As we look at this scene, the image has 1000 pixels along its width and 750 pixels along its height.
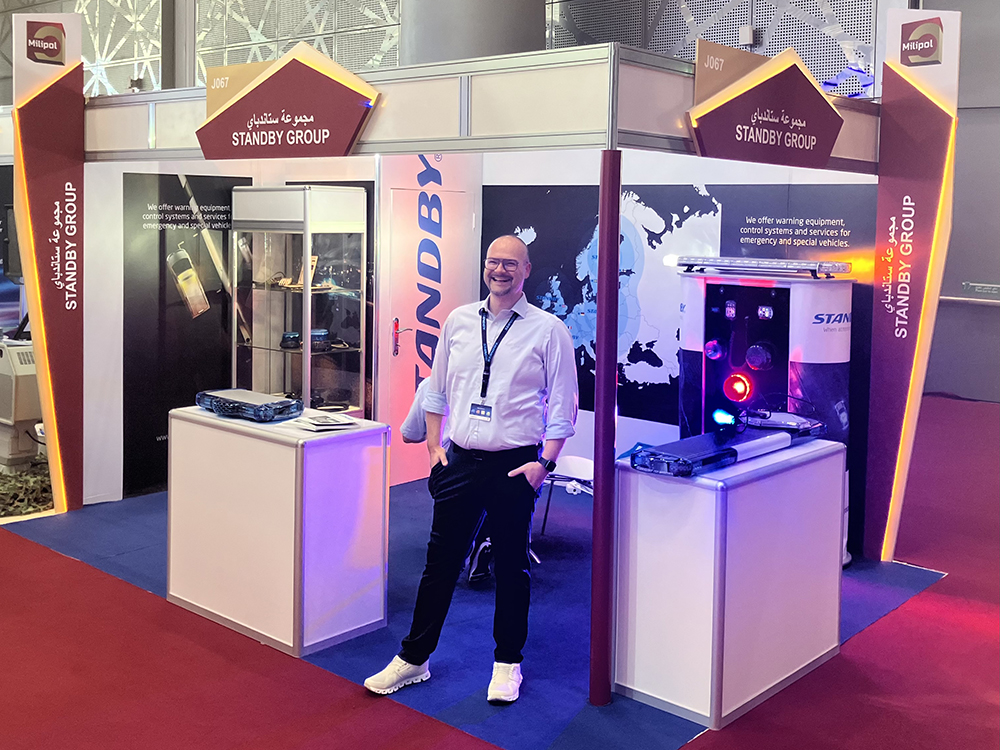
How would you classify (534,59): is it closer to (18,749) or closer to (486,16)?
(486,16)

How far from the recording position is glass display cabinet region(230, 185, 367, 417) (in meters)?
6.71

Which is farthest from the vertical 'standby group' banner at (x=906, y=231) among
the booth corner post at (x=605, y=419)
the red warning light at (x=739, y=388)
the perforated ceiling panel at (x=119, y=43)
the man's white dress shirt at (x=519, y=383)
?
the perforated ceiling panel at (x=119, y=43)

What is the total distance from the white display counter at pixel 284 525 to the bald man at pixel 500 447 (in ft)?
1.69

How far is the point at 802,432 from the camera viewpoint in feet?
14.6

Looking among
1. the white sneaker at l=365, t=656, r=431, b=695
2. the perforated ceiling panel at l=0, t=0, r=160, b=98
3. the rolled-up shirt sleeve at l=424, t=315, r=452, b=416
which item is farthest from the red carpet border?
the perforated ceiling panel at l=0, t=0, r=160, b=98

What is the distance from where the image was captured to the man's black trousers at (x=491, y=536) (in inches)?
155

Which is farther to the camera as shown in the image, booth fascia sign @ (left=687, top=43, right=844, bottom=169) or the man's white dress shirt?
booth fascia sign @ (left=687, top=43, right=844, bottom=169)

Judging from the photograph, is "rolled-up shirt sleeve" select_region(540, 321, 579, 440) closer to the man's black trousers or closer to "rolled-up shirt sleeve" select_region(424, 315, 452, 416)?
the man's black trousers

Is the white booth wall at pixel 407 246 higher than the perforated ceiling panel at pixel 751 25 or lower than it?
lower

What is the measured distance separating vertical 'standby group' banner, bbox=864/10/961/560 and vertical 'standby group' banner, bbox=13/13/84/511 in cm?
455

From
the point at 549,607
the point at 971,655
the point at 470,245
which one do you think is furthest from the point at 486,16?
the point at 971,655

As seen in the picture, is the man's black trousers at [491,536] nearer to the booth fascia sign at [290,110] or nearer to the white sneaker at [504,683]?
the white sneaker at [504,683]

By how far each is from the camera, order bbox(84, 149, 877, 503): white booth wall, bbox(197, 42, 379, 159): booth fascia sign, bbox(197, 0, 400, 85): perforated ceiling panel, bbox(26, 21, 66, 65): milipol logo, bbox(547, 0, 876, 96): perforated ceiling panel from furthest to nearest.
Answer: bbox(197, 0, 400, 85): perforated ceiling panel → bbox(84, 149, 877, 503): white booth wall → bbox(26, 21, 66, 65): milipol logo → bbox(547, 0, 876, 96): perforated ceiling panel → bbox(197, 42, 379, 159): booth fascia sign

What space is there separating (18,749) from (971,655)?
370 centimetres
